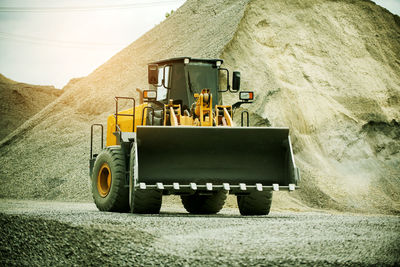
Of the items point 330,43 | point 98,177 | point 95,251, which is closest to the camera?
point 95,251

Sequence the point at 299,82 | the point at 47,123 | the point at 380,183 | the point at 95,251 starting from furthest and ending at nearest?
1. the point at 47,123
2. the point at 299,82
3. the point at 380,183
4. the point at 95,251

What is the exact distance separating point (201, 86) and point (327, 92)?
39.5 ft

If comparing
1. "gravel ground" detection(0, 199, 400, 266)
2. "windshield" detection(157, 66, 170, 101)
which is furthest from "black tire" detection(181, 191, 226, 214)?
"gravel ground" detection(0, 199, 400, 266)

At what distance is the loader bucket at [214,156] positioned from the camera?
946cm

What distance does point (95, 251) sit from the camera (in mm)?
5867

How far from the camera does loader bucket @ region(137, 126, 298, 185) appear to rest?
9.46 m

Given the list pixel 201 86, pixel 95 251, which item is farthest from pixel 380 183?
pixel 95 251

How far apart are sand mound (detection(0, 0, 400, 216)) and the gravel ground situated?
31.1 feet

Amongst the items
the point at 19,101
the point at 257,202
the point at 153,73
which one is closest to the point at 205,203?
the point at 257,202

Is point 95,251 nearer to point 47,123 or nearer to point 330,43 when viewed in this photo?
point 330,43

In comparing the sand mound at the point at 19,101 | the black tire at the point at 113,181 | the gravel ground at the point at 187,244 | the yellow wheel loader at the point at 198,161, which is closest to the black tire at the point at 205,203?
the yellow wheel loader at the point at 198,161

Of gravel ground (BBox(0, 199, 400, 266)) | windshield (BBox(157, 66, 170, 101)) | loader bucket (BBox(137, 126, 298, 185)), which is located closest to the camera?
gravel ground (BBox(0, 199, 400, 266))

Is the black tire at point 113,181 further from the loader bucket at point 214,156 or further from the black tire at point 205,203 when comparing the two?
the black tire at point 205,203

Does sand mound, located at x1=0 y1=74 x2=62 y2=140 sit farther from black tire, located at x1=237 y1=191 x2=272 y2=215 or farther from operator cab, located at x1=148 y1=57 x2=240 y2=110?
black tire, located at x1=237 y1=191 x2=272 y2=215
